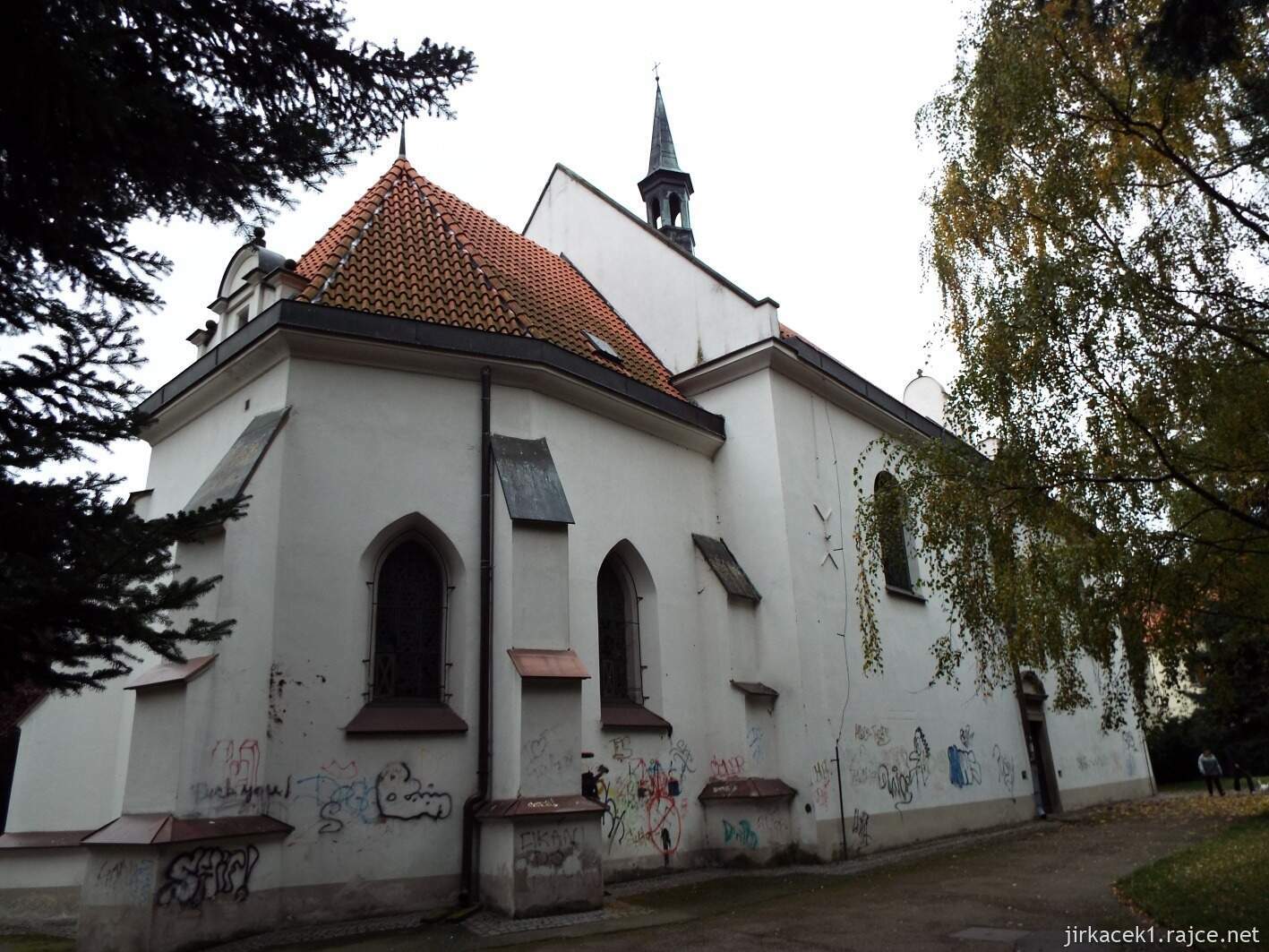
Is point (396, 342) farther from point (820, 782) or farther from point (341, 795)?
point (820, 782)

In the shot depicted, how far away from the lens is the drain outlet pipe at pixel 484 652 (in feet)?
30.2

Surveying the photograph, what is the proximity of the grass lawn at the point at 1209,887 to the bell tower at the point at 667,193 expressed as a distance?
595 inches

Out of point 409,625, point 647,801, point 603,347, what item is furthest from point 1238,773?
point 409,625

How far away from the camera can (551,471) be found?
35.4 ft

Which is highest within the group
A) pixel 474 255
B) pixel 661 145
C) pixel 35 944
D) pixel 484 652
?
pixel 661 145

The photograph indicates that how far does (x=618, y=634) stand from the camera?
12.1 meters

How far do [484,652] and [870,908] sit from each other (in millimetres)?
4703

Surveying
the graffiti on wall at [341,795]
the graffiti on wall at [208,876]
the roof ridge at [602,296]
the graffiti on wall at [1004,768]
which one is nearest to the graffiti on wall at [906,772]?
the graffiti on wall at [1004,768]

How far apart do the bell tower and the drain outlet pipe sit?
11262 mm

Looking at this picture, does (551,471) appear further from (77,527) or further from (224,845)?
(77,527)

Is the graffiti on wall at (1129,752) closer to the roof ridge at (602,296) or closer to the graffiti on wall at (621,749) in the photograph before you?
the roof ridge at (602,296)

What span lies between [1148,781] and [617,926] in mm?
21957

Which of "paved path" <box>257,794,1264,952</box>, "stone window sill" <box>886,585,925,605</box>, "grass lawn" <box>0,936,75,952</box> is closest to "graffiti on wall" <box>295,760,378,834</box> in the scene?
"paved path" <box>257,794,1264,952</box>

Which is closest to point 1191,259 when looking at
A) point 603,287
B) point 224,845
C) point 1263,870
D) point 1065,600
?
point 1065,600
